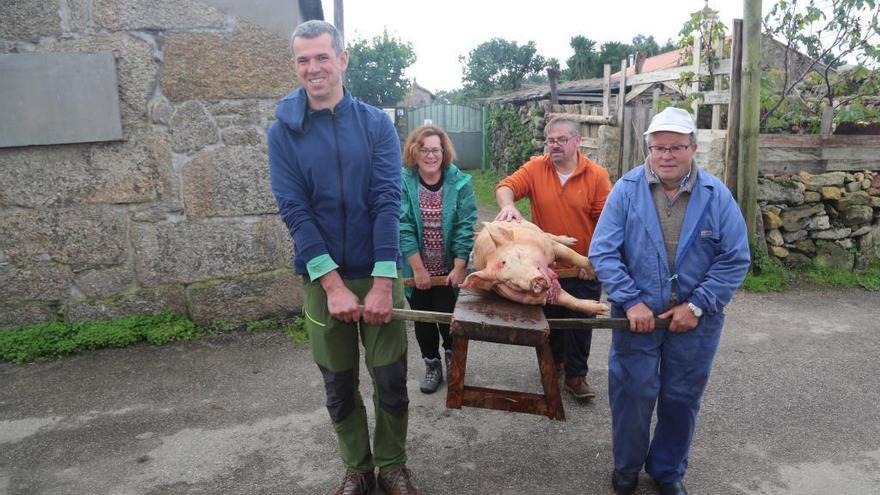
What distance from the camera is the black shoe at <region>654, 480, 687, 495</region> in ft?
10.2

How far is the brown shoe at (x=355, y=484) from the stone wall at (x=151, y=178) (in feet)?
8.76

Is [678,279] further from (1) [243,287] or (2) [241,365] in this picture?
(1) [243,287]

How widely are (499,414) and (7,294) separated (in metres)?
4.09

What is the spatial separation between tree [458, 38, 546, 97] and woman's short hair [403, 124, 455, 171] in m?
30.5

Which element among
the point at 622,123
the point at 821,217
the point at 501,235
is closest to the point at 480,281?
the point at 501,235

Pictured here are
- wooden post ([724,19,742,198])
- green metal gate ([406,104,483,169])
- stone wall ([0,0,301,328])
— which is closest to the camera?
stone wall ([0,0,301,328])

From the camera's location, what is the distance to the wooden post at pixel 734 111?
21.0 feet

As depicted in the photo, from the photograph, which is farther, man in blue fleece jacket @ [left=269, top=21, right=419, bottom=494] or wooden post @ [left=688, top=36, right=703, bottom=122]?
wooden post @ [left=688, top=36, right=703, bottom=122]

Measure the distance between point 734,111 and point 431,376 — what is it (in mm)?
4496

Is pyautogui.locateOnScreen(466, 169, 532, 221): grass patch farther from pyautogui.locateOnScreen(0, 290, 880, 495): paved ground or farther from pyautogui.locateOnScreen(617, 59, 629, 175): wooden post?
pyautogui.locateOnScreen(0, 290, 880, 495): paved ground

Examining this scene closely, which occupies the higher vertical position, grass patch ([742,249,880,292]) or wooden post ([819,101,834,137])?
wooden post ([819,101,834,137])

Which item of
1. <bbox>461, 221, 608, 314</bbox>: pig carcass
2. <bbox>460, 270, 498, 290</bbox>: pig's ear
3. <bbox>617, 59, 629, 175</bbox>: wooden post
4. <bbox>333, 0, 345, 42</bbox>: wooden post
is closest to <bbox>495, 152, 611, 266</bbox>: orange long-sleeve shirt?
<bbox>461, 221, 608, 314</bbox>: pig carcass

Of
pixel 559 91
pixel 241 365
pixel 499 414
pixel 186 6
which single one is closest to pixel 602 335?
pixel 499 414

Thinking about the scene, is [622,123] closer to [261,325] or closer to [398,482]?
[261,325]
